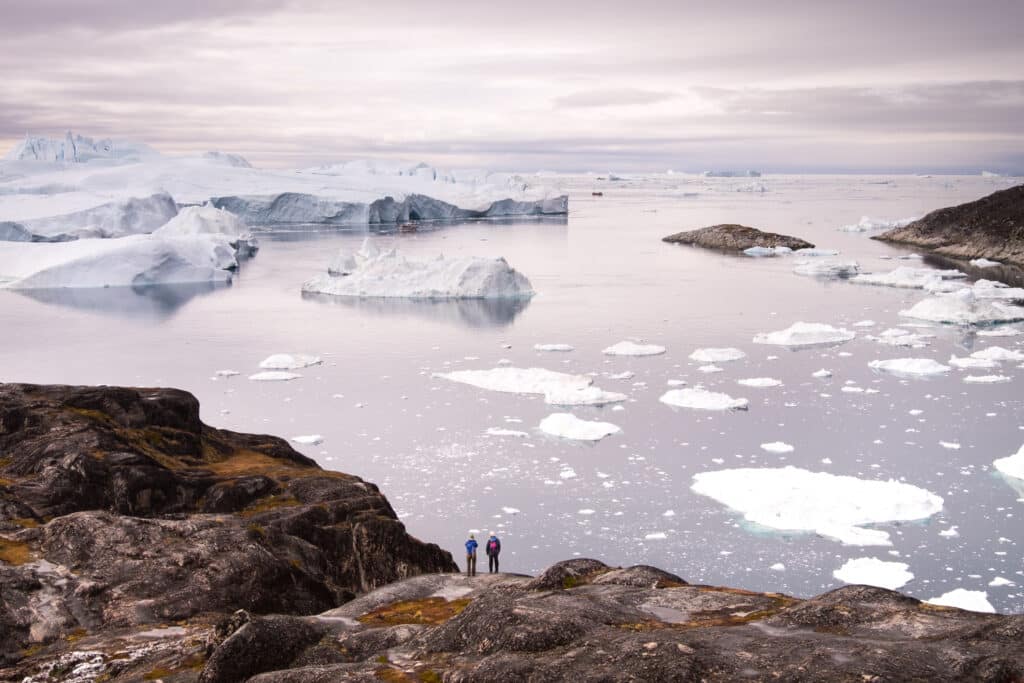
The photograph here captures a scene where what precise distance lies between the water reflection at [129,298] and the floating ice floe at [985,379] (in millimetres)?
35783

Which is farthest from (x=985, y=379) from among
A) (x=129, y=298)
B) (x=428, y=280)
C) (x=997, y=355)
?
(x=129, y=298)

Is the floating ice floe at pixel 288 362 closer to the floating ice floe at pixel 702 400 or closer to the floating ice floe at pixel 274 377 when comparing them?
the floating ice floe at pixel 274 377

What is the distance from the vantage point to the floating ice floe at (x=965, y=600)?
1524 cm

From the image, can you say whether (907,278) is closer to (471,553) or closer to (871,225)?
(871,225)

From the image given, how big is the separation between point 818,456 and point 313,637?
16.0m

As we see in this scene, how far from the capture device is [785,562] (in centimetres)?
1727

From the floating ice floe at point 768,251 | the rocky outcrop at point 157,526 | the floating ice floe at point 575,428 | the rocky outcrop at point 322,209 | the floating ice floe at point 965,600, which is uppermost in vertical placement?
the rocky outcrop at point 322,209

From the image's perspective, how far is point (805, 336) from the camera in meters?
37.1

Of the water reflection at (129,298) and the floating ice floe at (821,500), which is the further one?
the water reflection at (129,298)

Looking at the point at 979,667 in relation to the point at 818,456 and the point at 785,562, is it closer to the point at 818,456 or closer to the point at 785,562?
the point at 785,562

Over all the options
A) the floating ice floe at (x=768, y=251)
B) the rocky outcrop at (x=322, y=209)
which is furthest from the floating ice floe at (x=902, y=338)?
the rocky outcrop at (x=322, y=209)

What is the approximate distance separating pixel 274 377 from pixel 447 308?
54.0 feet

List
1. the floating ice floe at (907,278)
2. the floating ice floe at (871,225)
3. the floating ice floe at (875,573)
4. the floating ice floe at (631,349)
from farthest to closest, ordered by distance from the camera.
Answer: the floating ice floe at (871,225) → the floating ice floe at (907,278) → the floating ice floe at (631,349) → the floating ice floe at (875,573)

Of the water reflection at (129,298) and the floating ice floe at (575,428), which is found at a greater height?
the water reflection at (129,298)
